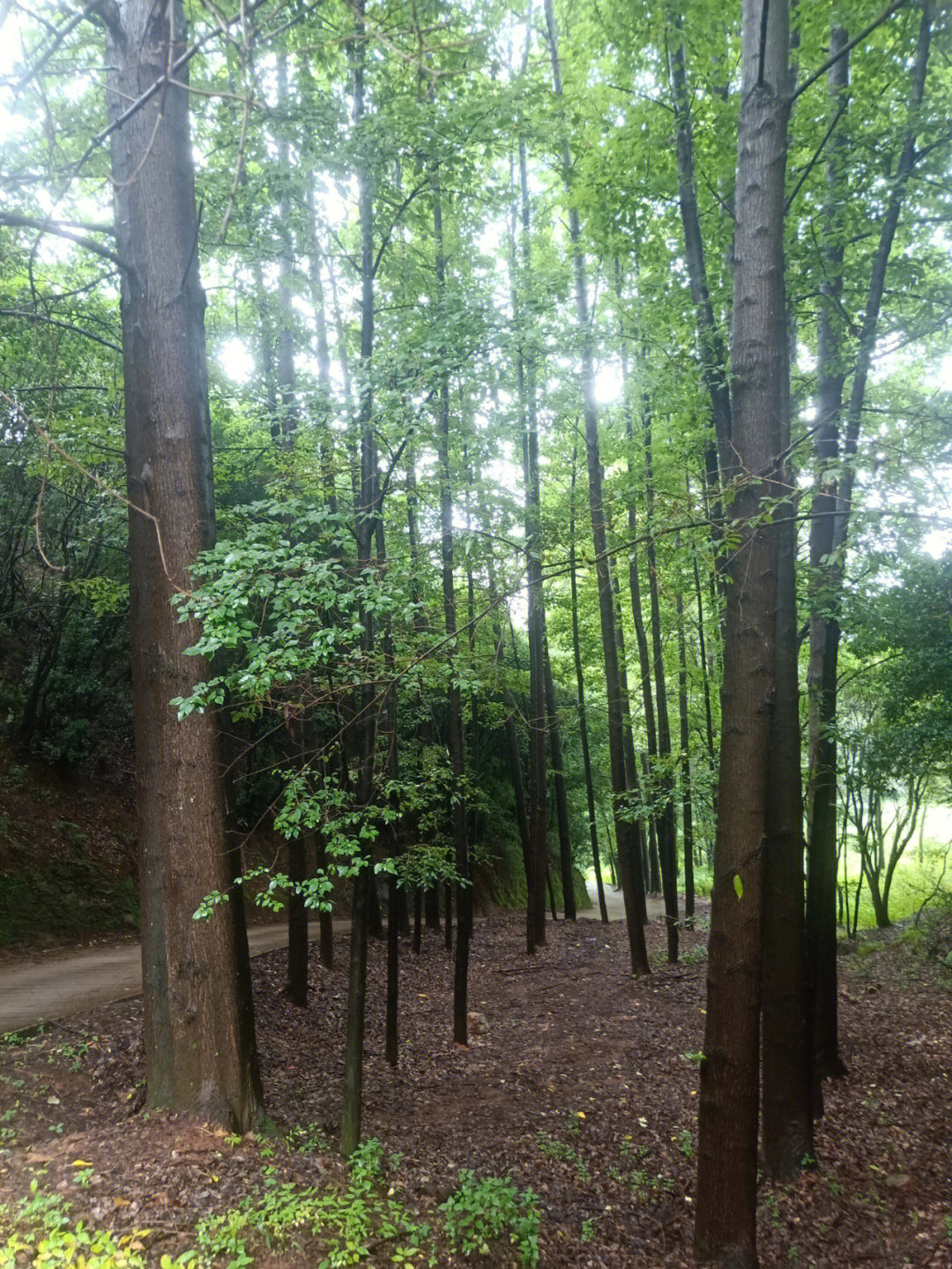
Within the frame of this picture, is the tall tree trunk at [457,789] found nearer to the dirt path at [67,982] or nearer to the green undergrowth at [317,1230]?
the dirt path at [67,982]

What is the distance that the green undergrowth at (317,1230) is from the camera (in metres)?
3.80

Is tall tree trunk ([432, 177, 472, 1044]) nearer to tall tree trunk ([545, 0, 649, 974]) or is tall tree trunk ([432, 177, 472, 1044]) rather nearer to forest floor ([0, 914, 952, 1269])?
forest floor ([0, 914, 952, 1269])

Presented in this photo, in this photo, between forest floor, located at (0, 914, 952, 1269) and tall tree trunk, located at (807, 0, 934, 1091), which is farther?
tall tree trunk, located at (807, 0, 934, 1091)

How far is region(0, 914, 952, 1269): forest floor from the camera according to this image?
14.3 ft

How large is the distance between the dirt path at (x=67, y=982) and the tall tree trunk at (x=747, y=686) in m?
→ 6.47

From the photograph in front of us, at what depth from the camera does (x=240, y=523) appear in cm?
669

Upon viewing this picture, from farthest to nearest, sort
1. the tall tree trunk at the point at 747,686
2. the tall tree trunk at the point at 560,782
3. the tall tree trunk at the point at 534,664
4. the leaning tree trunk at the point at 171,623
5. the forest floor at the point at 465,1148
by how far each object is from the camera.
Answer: the tall tree trunk at the point at 560,782, the tall tree trunk at the point at 534,664, the leaning tree trunk at the point at 171,623, the tall tree trunk at the point at 747,686, the forest floor at the point at 465,1148

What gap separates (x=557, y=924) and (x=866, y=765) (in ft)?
31.8

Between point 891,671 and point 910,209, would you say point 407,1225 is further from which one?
point 891,671

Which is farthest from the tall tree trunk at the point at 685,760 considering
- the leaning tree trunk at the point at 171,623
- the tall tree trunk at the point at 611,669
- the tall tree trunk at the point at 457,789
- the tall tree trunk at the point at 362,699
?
the leaning tree trunk at the point at 171,623

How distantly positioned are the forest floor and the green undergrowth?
0.01 meters

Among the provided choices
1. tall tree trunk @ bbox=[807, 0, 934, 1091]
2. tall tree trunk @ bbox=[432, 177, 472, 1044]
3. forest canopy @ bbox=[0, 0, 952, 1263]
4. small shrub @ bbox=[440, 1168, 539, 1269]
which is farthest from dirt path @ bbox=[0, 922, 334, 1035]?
tall tree trunk @ bbox=[807, 0, 934, 1091]

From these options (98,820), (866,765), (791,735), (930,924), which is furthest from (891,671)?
(98,820)

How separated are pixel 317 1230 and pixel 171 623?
3.83m
